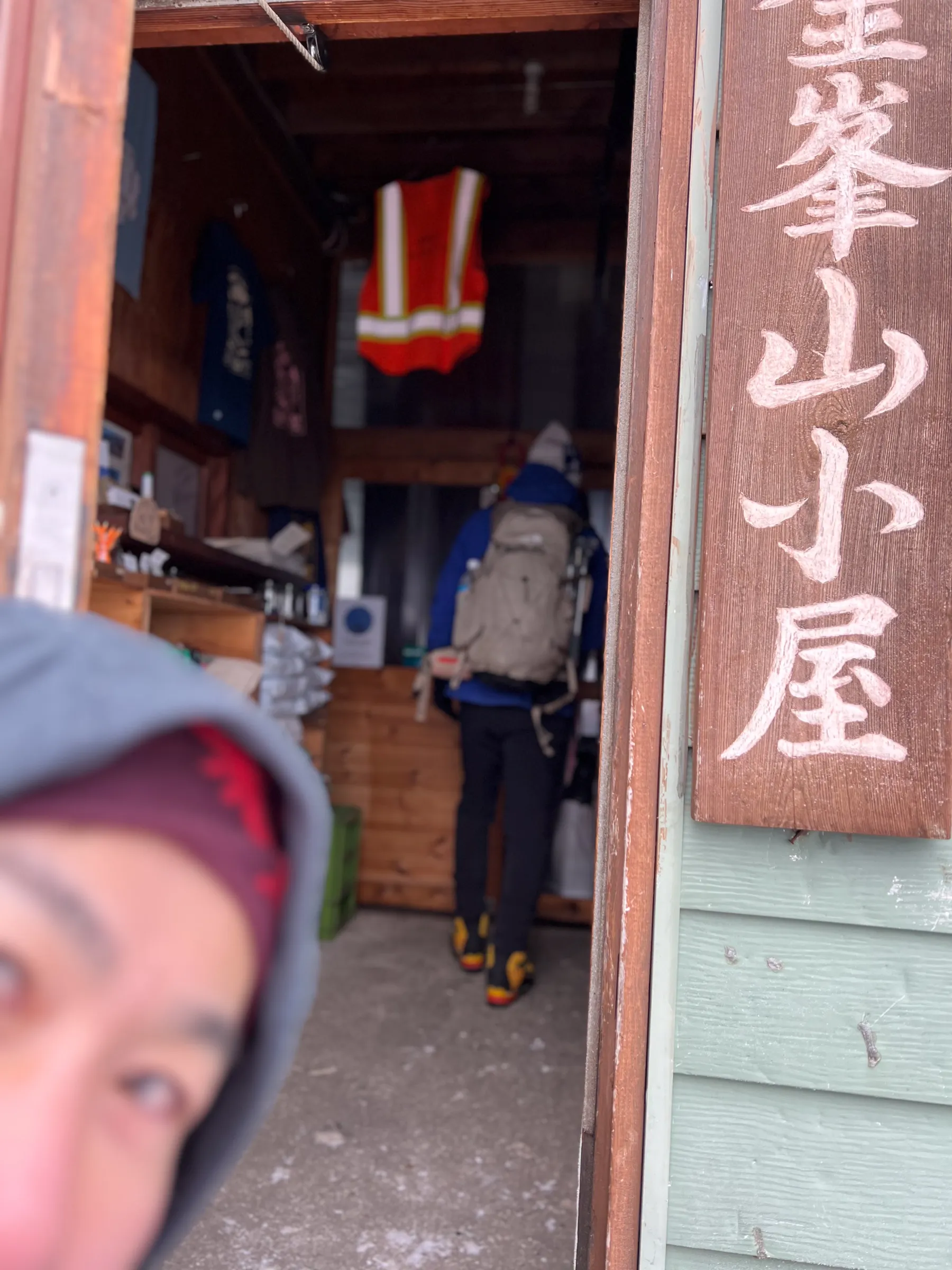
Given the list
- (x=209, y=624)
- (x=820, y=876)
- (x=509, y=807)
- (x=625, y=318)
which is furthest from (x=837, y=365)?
(x=209, y=624)

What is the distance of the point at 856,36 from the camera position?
5.37 feet

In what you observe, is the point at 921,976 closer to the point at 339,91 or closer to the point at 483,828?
the point at 483,828

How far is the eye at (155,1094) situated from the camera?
524mm

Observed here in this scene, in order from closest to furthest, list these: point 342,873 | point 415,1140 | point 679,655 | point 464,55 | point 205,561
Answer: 1. point 679,655
2. point 415,1140
3. point 205,561
4. point 464,55
5. point 342,873

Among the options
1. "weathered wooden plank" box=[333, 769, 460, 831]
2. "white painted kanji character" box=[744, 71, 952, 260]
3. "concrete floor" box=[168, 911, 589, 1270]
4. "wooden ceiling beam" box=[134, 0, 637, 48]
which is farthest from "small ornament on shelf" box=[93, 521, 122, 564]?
"weathered wooden plank" box=[333, 769, 460, 831]

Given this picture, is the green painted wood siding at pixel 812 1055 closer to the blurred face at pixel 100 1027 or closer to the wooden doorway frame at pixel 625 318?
the wooden doorway frame at pixel 625 318

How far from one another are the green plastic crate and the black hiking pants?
72 cm

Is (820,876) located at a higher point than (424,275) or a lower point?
lower

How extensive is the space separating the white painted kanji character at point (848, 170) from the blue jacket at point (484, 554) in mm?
2455

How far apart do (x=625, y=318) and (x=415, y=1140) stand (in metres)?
2.34

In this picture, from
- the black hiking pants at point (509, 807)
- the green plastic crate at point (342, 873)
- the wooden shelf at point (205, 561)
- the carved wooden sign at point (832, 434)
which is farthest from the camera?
the green plastic crate at point (342, 873)

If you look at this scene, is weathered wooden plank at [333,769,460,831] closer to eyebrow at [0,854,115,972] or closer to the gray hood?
the gray hood

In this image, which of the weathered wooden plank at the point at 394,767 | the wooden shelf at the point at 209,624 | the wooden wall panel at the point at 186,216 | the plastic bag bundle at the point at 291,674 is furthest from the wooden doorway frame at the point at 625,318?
the weathered wooden plank at the point at 394,767

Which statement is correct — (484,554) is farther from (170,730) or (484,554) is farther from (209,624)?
(170,730)
